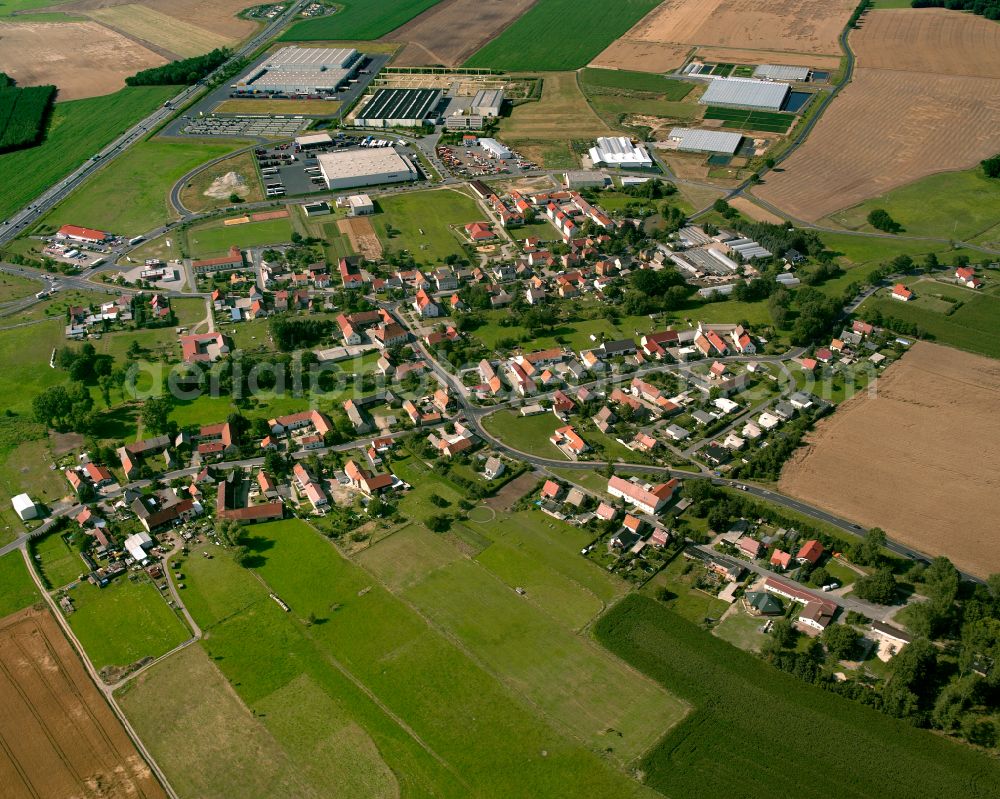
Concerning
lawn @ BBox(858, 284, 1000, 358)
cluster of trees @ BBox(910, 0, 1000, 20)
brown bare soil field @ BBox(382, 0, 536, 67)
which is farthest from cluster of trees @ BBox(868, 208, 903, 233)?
cluster of trees @ BBox(910, 0, 1000, 20)

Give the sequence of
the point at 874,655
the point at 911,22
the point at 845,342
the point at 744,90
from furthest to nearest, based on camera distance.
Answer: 1. the point at 911,22
2. the point at 744,90
3. the point at 845,342
4. the point at 874,655

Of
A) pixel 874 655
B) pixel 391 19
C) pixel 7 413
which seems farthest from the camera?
pixel 391 19

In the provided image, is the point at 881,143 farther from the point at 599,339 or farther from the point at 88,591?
the point at 88,591

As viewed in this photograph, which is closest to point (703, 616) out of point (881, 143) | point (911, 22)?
point (881, 143)

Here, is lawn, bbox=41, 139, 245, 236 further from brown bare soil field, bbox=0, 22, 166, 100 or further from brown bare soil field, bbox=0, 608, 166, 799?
brown bare soil field, bbox=0, 608, 166, 799

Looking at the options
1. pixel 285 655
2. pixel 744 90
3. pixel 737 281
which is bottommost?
pixel 285 655

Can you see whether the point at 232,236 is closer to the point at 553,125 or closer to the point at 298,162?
the point at 298,162
